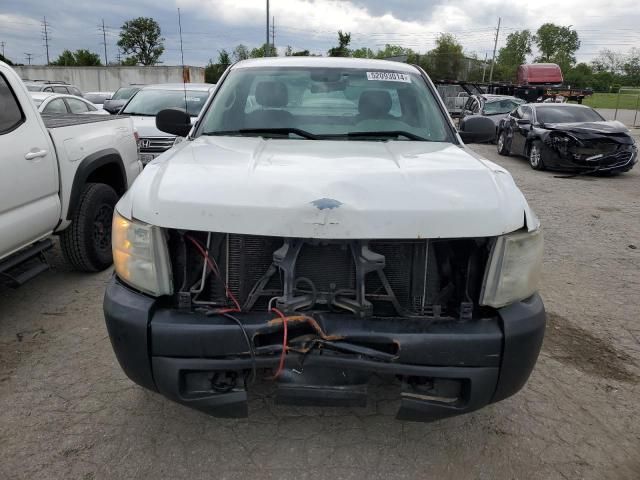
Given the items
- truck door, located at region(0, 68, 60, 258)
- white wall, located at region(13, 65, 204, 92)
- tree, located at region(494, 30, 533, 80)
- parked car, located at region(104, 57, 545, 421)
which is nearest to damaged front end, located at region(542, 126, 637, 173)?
parked car, located at region(104, 57, 545, 421)

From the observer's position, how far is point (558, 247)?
6.09m

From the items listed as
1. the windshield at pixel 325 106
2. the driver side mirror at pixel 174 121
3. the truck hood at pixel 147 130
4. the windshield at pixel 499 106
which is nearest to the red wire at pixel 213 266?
the windshield at pixel 325 106

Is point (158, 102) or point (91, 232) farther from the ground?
point (158, 102)

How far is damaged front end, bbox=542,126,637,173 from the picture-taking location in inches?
423

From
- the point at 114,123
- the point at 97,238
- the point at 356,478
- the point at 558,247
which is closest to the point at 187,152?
the point at 356,478

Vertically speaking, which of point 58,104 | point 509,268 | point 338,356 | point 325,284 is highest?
point 58,104

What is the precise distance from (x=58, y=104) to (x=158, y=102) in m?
2.10

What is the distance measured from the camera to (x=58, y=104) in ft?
32.7

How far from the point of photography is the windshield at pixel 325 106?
3.39m

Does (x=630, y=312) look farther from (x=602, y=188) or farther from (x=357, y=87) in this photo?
(x=602, y=188)

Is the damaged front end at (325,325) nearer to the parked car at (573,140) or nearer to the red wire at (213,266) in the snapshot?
the red wire at (213,266)

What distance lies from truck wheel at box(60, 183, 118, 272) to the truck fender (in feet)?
0.35

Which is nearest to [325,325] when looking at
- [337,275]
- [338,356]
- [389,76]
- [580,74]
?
[338,356]

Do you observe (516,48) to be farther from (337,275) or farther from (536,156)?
(337,275)
